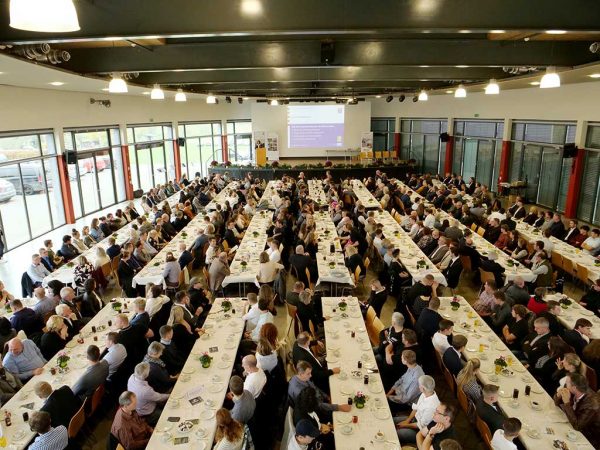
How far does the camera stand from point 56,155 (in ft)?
54.1

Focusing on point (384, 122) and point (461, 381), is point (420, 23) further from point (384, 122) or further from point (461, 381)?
point (384, 122)

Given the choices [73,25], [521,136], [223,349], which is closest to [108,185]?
[223,349]

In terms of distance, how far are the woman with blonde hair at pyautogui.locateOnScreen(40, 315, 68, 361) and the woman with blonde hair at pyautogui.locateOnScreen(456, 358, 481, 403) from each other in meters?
5.59

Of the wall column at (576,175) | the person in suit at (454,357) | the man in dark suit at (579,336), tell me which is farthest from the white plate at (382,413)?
the wall column at (576,175)

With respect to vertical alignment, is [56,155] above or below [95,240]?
above

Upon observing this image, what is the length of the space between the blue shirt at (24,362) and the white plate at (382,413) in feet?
15.2

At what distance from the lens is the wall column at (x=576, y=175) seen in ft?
50.9

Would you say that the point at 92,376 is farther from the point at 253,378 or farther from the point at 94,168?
the point at 94,168

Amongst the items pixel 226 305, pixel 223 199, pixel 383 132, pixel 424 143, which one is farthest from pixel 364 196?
pixel 383 132

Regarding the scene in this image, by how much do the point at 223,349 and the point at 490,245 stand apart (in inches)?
287

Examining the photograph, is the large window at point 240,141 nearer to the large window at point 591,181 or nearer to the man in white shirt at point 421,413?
the large window at point 591,181

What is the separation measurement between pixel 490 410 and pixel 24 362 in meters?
5.93

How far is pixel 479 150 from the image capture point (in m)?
22.2

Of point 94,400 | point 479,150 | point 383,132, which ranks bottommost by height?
point 94,400
